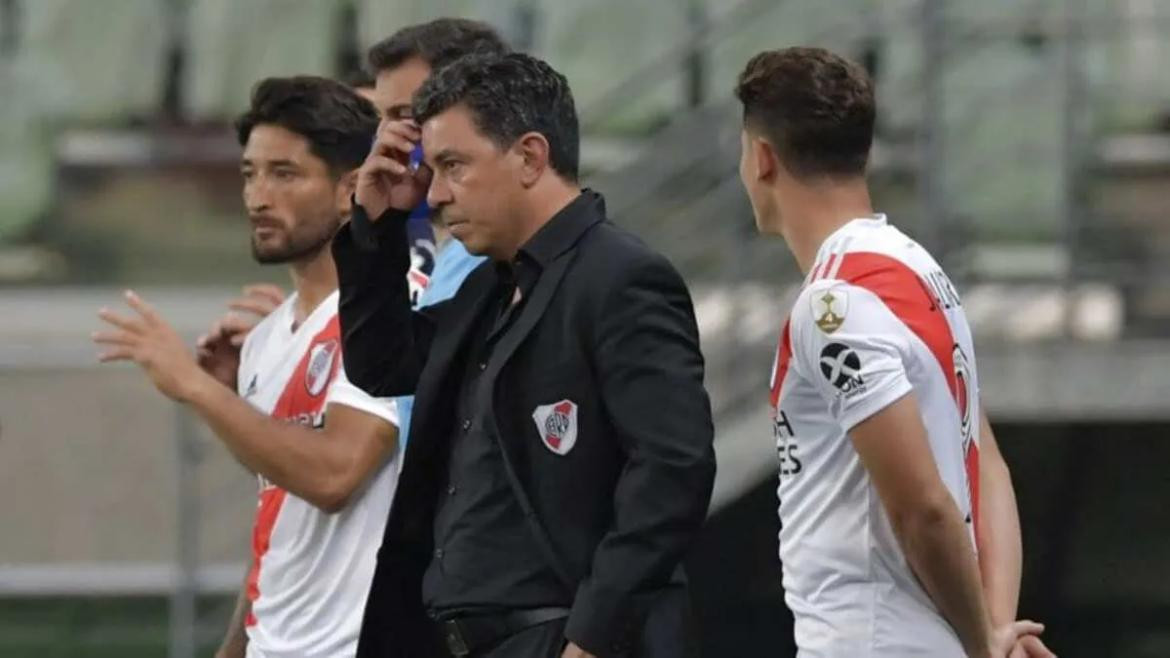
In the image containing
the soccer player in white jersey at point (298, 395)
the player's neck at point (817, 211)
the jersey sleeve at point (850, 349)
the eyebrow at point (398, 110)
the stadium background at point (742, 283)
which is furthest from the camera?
the stadium background at point (742, 283)

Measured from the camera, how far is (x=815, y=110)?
3.58 meters

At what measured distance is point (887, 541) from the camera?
11.6 feet

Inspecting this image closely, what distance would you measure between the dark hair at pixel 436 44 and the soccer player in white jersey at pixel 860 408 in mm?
816

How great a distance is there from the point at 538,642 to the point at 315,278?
1.31 meters

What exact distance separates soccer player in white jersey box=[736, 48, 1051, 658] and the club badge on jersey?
304 mm

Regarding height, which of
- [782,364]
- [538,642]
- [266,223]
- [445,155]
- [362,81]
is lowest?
Answer: [538,642]

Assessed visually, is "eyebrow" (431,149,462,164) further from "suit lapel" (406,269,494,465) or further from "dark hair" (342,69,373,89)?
"dark hair" (342,69,373,89)

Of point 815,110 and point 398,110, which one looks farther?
point 398,110

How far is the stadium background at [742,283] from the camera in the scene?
7.01 metres

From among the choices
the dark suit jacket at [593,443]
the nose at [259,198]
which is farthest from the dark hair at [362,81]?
the dark suit jacket at [593,443]

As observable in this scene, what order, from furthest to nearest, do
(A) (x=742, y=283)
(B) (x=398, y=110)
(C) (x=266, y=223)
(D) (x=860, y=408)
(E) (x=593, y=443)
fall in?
(A) (x=742, y=283) < (C) (x=266, y=223) < (B) (x=398, y=110) < (E) (x=593, y=443) < (D) (x=860, y=408)

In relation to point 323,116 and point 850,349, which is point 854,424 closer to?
point 850,349

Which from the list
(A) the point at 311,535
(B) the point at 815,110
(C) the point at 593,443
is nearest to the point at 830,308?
(B) the point at 815,110

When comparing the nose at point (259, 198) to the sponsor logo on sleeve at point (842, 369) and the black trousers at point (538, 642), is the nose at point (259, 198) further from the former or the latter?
the sponsor logo on sleeve at point (842, 369)
